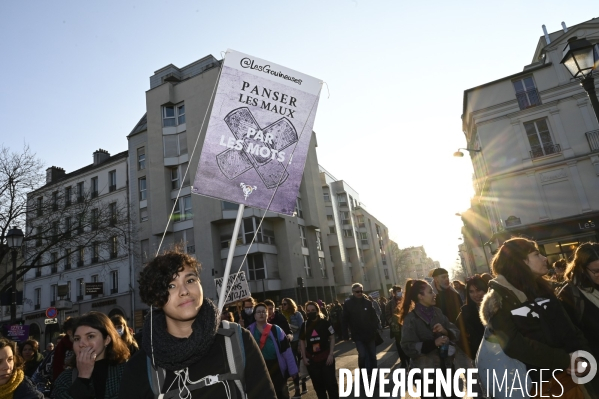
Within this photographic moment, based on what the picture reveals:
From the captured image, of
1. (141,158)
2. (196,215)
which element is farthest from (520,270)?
(141,158)

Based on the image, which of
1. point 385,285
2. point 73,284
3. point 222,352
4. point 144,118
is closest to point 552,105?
point 222,352

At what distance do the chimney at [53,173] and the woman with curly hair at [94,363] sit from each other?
43.2m

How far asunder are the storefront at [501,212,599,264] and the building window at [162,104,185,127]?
24652mm

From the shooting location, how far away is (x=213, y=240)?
28484 millimetres

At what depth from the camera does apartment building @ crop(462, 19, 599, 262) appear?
2139cm

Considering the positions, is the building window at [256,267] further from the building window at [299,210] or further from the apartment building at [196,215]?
the building window at [299,210]

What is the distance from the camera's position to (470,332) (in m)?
5.24

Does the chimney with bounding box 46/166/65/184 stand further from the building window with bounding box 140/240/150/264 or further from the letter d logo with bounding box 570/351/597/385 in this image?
the letter d logo with bounding box 570/351/597/385

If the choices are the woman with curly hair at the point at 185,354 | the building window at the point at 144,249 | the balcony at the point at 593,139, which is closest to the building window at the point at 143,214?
the building window at the point at 144,249

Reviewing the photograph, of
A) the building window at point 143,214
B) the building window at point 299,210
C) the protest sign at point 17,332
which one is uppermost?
the building window at point 143,214

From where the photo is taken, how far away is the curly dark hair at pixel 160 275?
213 cm

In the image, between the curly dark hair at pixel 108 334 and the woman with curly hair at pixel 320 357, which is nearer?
the curly dark hair at pixel 108 334

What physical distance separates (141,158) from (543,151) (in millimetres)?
29984

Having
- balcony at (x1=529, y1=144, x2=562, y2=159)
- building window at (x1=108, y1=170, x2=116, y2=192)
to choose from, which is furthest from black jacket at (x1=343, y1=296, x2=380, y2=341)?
building window at (x1=108, y1=170, x2=116, y2=192)
